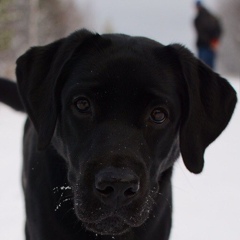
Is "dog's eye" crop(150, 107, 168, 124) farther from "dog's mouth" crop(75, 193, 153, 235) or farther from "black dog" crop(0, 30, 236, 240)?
"dog's mouth" crop(75, 193, 153, 235)

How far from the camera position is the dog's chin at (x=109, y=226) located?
2459mm

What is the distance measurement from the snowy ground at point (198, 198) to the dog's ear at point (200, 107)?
63cm

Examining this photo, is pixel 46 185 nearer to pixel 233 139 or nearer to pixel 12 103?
pixel 12 103

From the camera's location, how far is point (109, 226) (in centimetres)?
248

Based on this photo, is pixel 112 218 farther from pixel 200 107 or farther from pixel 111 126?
pixel 200 107

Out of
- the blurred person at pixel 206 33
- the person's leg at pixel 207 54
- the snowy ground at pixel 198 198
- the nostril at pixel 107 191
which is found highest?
the blurred person at pixel 206 33

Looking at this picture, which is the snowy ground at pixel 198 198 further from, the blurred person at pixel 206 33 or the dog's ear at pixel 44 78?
the blurred person at pixel 206 33

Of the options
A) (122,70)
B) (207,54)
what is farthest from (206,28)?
(122,70)

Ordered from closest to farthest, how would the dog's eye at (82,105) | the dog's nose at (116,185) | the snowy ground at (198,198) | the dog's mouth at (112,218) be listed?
the dog's nose at (116,185), the dog's mouth at (112,218), the dog's eye at (82,105), the snowy ground at (198,198)

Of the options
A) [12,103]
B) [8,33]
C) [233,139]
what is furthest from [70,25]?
[12,103]

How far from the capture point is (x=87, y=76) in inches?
108

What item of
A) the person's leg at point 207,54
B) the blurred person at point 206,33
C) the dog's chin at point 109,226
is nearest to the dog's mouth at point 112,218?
the dog's chin at point 109,226

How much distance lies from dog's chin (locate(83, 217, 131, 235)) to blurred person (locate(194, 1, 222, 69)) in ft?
46.9

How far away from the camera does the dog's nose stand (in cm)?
226
